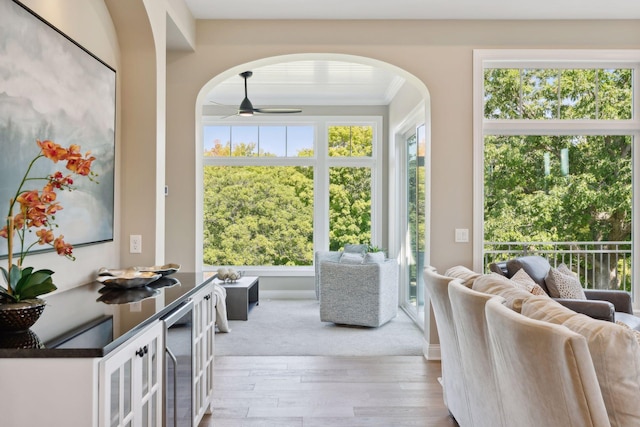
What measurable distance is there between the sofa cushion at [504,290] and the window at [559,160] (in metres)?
1.94

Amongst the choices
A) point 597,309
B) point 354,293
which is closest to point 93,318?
point 597,309

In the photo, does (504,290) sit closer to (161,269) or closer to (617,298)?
(161,269)

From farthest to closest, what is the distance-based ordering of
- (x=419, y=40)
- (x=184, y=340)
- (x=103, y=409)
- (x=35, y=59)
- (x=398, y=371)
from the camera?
(x=419, y=40), (x=398, y=371), (x=184, y=340), (x=35, y=59), (x=103, y=409)

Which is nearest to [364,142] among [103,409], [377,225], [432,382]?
[377,225]

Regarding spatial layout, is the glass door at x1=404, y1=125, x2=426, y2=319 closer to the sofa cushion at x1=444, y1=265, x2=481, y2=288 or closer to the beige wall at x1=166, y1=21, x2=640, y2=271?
the beige wall at x1=166, y1=21, x2=640, y2=271

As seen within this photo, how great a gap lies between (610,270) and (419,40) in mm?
2772

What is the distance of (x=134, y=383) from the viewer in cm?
173

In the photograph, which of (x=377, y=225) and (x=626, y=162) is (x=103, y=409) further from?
(x=377, y=225)

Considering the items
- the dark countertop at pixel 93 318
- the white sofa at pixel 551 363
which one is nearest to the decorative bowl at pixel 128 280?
the dark countertop at pixel 93 318

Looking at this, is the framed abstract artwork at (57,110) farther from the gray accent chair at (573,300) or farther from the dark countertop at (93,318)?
the gray accent chair at (573,300)

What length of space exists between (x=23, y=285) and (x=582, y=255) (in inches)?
182

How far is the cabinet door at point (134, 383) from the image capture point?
151cm

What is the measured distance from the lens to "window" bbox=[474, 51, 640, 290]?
4543mm

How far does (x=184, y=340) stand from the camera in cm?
242
